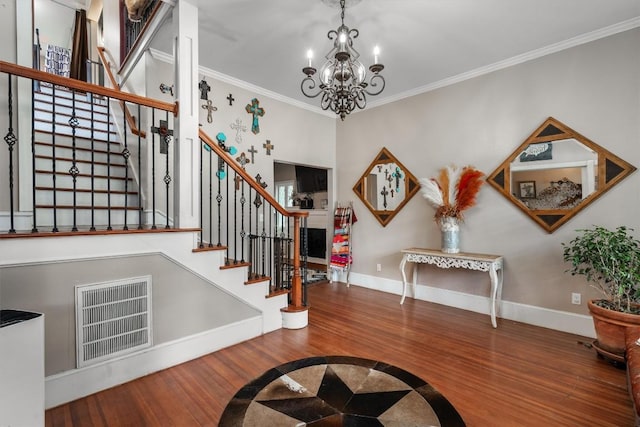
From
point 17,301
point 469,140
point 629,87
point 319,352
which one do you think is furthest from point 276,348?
point 629,87

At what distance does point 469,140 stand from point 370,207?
175 centimetres

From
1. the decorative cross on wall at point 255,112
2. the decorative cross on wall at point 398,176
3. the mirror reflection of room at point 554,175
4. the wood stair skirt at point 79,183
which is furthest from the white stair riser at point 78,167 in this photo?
the mirror reflection of room at point 554,175

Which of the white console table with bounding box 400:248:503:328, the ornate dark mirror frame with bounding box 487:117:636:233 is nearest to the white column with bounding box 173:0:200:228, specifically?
the white console table with bounding box 400:248:503:328

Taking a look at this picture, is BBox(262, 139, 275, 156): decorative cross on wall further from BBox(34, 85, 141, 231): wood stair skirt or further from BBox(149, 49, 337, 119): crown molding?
BBox(34, 85, 141, 231): wood stair skirt

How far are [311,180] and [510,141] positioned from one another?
4.27 m

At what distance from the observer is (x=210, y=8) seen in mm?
2619

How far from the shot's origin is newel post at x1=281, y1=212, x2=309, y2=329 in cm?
310

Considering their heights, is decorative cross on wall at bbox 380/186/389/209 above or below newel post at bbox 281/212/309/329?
above

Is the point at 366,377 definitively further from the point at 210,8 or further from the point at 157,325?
the point at 210,8

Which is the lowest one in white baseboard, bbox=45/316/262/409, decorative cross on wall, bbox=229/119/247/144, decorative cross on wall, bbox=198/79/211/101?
white baseboard, bbox=45/316/262/409

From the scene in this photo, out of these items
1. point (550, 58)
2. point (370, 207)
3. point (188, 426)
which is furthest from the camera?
point (370, 207)

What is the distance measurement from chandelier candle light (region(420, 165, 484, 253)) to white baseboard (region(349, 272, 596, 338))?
675 mm

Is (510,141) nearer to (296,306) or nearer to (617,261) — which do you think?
(617,261)

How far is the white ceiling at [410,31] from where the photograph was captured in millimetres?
2549
